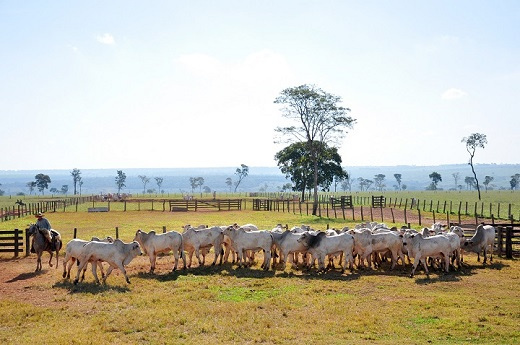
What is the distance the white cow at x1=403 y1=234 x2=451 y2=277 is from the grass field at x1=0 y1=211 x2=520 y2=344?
2.25 feet

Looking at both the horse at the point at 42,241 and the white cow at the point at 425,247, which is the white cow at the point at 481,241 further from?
the horse at the point at 42,241

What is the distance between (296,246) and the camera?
17.9 m

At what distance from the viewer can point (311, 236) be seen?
17.7 m

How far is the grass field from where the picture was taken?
10266 millimetres

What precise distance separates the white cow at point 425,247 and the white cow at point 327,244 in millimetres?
2053

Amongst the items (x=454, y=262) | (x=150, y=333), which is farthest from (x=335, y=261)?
(x=150, y=333)

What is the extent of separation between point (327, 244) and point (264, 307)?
554 centimetres

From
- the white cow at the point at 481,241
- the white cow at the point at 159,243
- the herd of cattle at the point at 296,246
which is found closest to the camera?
the herd of cattle at the point at 296,246

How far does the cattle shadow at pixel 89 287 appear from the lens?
1438cm

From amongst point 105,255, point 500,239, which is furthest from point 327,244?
point 500,239

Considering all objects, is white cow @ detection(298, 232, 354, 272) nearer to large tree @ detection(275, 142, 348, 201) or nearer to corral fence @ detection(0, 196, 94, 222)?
corral fence @ detection(0, 196, 94, 222)

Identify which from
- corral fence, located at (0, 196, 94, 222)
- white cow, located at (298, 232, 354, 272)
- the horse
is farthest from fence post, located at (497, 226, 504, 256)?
corral fence, located at (0, 196, 94, 222)

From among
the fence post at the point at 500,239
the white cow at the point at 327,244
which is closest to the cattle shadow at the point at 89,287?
the white cow at the point at 327,244

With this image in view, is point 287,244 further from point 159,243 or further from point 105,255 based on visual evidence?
point 105,255
